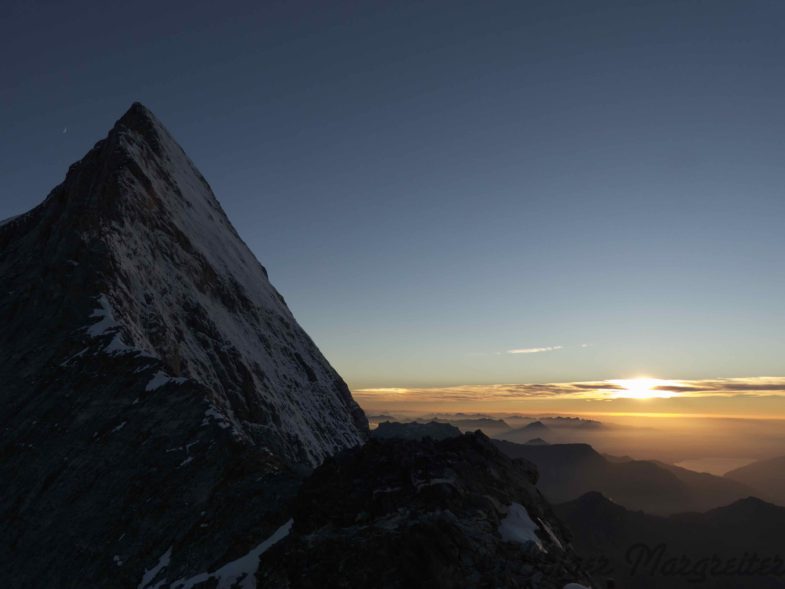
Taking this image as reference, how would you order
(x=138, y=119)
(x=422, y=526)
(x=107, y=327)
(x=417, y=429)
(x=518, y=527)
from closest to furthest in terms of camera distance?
(x=422, y=526) < (x=518, y=527) < (x=107, y=327) < (x=138, y=119) < (x=417, y=429)

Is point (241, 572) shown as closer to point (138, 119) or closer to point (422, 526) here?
point (422, 526)

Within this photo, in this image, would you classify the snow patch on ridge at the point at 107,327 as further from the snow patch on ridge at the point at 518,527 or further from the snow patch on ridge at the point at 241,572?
the snow patch on ridge at the point at 518,527

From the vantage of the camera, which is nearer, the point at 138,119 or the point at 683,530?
the point at 138,119

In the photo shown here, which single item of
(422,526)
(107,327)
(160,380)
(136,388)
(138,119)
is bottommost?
(422,526)

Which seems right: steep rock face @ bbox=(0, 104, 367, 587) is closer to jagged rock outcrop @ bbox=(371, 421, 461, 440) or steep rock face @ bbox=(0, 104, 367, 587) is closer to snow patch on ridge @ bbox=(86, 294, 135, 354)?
snow patch on ridge @ bbox=(86, 294, 135, 354)

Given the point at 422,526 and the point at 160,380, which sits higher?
the point at 160,380

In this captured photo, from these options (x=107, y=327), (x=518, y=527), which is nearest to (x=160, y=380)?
Result: (x=107, y=327)

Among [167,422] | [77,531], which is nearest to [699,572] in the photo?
[167,422]
